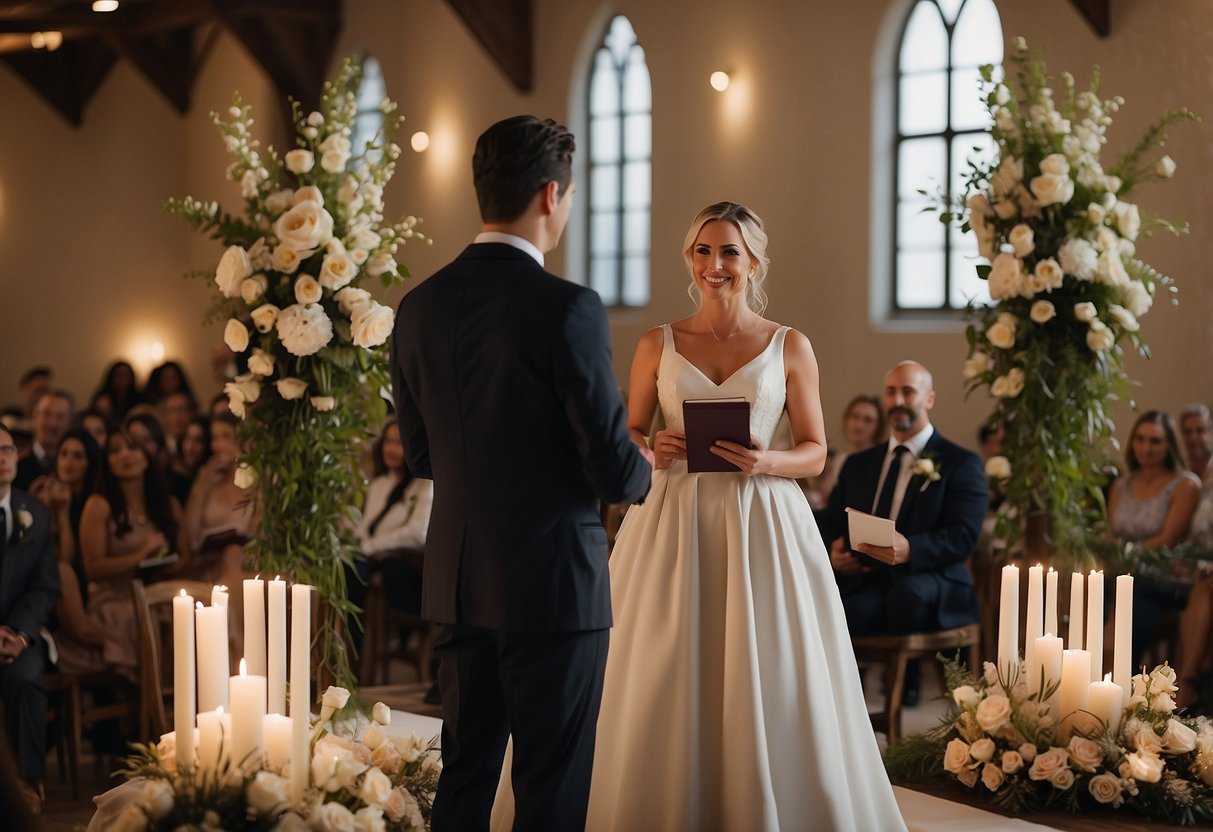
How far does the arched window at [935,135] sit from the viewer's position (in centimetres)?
894

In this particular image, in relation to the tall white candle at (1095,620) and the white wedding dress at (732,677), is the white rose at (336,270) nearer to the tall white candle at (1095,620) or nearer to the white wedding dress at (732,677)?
the white wedding dress at (732,677)

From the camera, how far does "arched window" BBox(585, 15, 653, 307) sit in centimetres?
1076

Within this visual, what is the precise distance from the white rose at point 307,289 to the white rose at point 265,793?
1.86 meters

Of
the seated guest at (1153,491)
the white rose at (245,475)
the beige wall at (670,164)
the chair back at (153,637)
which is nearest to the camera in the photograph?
the white rose at (245,475)

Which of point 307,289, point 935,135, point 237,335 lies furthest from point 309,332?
point 935,135

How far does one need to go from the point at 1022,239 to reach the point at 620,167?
6195 millimetres

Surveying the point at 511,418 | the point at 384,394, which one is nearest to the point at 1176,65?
the point at 384,394

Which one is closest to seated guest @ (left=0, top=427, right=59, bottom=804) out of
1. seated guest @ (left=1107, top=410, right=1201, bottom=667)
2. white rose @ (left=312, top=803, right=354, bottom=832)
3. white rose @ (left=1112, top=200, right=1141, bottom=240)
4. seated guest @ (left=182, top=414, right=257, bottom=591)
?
seated guest @ (left=182, top=414, right=257, bottom=591)

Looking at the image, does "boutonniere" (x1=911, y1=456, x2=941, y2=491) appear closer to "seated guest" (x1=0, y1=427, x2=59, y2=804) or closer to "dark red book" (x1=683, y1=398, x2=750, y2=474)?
"dark red book" (x1=683, y1=398, x2=750, y2=474)

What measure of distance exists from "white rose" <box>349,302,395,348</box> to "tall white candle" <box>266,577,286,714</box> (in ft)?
5.01

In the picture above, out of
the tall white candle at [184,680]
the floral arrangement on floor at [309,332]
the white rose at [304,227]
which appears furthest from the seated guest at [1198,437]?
the tall white candle at [184,680]

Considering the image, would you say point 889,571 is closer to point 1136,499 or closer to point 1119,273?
point 1119,273

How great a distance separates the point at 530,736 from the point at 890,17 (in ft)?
23.9

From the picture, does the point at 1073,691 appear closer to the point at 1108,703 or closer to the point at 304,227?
the point at 1108,703
